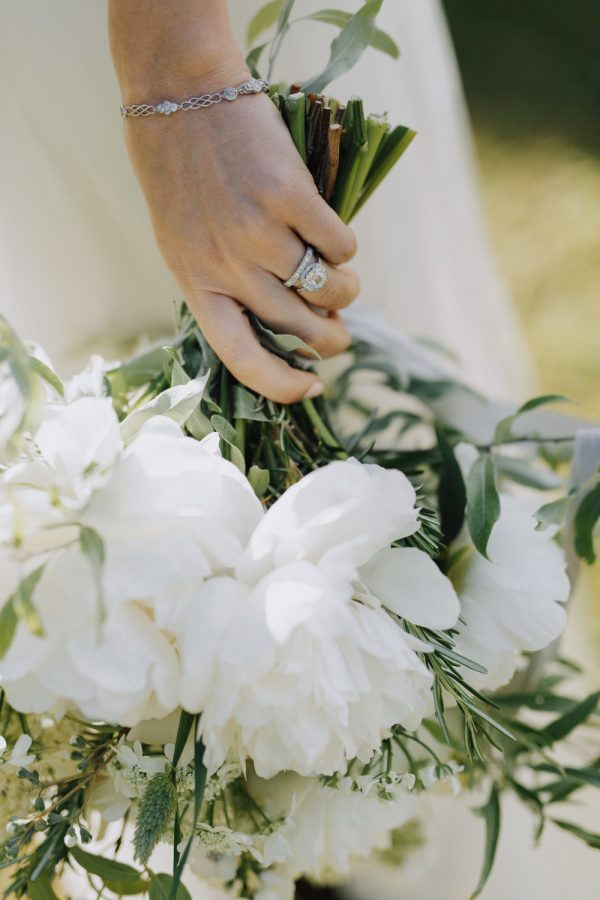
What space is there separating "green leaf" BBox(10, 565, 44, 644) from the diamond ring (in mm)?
304

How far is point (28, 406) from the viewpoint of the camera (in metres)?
0.33

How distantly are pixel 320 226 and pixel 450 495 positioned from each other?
0.23m

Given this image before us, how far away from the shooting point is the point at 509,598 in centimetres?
47

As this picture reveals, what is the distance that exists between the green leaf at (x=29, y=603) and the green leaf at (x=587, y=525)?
0.39 metres

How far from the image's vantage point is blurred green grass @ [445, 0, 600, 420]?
173cm

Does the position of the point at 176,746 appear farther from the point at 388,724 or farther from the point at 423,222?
the point at 423,222

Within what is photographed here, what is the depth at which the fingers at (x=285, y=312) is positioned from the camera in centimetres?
55

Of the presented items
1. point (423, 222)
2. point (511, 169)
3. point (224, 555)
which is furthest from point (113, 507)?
point (511, 169)

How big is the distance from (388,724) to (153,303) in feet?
2.05

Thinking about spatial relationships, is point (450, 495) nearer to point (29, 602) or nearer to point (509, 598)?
point (509, 598)

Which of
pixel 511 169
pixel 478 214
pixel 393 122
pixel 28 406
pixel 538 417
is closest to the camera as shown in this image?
pixel 28 406

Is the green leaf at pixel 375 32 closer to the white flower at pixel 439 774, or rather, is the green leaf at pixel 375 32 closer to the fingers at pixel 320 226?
the fingers at pixel 320 226

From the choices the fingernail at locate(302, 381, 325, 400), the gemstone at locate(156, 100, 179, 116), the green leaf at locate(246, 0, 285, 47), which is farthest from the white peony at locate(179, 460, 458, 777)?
the green leaf at locate(246, 0, 285, 47)

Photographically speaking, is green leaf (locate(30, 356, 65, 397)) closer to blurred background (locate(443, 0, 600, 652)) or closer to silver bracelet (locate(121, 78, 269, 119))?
silver bracelet (locate(121, 78, 269, 119))
